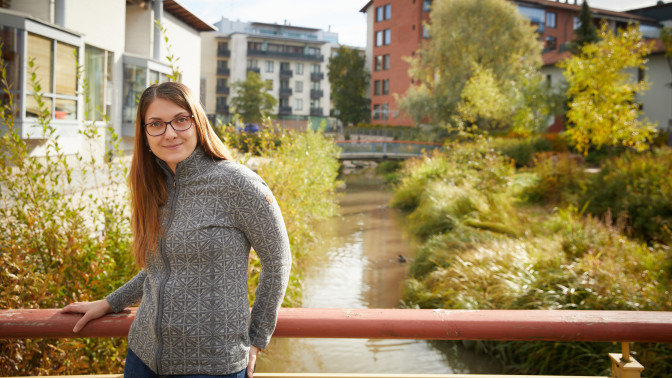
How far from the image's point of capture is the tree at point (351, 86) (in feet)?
193

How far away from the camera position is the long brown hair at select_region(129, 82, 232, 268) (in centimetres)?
203

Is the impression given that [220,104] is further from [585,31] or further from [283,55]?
[585,31]

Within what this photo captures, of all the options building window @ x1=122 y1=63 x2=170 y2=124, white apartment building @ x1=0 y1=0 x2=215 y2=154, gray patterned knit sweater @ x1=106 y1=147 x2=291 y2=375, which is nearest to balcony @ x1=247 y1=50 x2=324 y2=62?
white apartment building @ x1=0 y1=0 x2=215 y2=154

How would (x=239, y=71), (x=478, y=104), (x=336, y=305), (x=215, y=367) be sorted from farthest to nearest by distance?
(x=239, y=71)
(x=478, y=104)
(x=336, y=305)
(x=215, y=367)

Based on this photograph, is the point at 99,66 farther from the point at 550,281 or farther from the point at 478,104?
the point at 478,104

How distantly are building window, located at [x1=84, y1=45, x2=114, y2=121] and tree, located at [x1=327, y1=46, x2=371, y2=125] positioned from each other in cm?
4150

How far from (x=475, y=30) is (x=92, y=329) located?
3275 cm

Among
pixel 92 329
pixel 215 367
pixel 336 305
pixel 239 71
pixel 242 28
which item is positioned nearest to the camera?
pixel 215 367

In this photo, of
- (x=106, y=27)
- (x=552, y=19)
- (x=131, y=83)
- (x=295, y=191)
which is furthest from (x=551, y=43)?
(x=295, y=191)

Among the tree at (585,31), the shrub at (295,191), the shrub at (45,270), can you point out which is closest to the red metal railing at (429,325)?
the shrub at (45,270)

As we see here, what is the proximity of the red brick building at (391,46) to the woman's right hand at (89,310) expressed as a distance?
4744 cm

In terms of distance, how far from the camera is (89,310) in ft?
7.25

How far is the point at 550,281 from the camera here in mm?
7273

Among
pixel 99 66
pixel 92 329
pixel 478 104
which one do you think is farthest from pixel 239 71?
pixel 92 329
